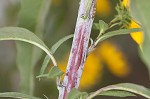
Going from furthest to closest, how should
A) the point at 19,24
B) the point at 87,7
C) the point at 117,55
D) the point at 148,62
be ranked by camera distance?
the point at 117,55 → the point at 19,24 → the point at 87,7 → the point at 148,62

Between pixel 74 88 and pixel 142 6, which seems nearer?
pixel 142 6

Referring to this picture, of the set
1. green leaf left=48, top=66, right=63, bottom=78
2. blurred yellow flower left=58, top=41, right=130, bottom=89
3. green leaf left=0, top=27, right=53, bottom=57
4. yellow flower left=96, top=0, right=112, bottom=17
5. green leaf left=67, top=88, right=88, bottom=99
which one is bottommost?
green leaf left=67, top=88, right=88, bottom=99

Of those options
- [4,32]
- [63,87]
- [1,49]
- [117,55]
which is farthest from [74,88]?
[1,49]

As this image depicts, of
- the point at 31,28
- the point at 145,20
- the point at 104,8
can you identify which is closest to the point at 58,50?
the point at 104,8

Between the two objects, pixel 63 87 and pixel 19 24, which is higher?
pixel 19 24

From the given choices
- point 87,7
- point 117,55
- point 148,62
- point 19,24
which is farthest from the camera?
point 117,55

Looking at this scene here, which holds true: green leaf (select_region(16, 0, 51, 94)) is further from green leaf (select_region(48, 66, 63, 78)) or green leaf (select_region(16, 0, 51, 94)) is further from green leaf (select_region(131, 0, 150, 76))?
green leaf (select_region(131, 0, 150, 76))

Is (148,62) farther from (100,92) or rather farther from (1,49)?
(1,49)

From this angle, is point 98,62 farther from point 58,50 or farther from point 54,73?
point 54,73

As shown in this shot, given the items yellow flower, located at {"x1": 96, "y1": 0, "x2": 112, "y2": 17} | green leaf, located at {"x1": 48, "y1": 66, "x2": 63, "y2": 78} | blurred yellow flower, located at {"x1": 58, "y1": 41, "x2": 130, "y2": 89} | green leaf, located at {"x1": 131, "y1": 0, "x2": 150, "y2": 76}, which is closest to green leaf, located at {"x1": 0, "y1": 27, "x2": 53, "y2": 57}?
green leaf, located at {"x1": 48, "y1": 66, "x2": 63, "y2": 78}
